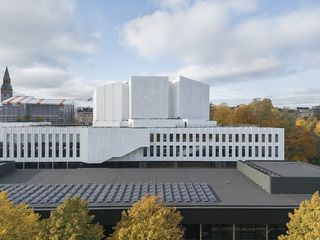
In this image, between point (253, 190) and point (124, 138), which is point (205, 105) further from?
point (253, 190)

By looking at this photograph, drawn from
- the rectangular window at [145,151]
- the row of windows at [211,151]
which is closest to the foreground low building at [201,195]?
the rectangular window at [145,151]

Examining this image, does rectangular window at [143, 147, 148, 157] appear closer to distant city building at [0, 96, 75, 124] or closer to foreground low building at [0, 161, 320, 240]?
foreground low building at [0, 161, 320, 240]

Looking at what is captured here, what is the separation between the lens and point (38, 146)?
5916 cm

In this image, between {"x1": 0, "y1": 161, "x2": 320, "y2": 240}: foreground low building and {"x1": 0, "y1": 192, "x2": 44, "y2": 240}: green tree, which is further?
{"x1": 0, "y1": 161, "x2": 320, "y2": 240}: foreground low building

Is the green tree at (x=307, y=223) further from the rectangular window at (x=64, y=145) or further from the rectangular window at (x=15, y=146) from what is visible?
the rectangular window at (x=15, y=146)

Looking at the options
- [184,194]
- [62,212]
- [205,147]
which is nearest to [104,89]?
[205,147]

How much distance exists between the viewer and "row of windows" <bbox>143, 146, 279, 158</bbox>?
201ft

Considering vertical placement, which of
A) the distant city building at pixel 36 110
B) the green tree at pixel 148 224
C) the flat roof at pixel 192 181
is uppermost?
the distant city building at pixel 36 110

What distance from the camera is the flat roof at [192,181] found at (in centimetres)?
2817

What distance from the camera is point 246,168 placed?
41844 mm

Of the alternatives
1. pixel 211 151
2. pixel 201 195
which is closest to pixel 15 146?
pixel 211 151

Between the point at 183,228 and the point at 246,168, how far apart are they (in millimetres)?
17508

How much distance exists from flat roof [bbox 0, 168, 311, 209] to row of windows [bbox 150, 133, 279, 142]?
15.9 meters

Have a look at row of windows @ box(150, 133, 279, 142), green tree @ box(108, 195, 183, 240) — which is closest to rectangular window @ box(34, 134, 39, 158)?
row of windows @ box(150, 133, 279, 142)
